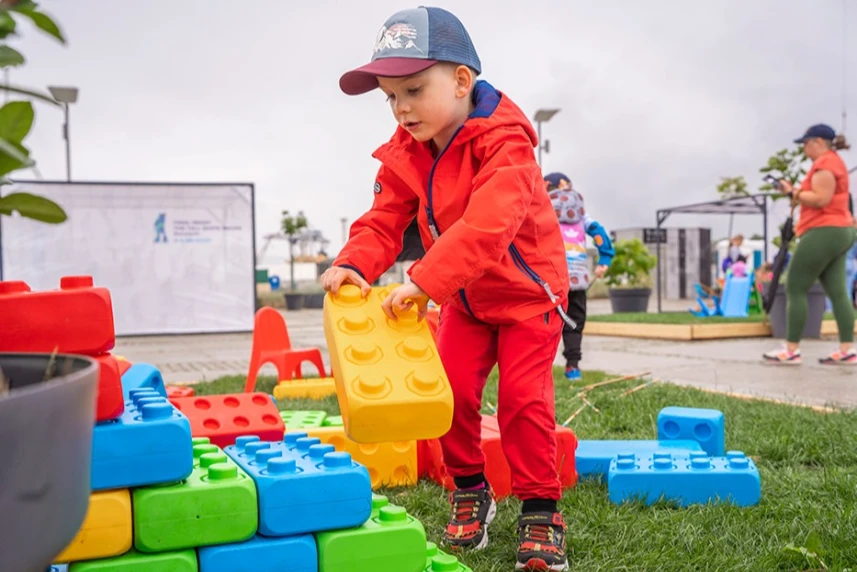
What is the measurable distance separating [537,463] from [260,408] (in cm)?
118

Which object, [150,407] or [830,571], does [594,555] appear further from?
[150,407]

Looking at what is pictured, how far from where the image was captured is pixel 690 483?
2502 mm

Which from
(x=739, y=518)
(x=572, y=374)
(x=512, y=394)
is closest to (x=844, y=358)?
(x=572, y=374)

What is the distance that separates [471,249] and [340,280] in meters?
0.36

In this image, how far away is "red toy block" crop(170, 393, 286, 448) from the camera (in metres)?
2.71

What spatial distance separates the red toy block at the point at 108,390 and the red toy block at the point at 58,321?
0.03m

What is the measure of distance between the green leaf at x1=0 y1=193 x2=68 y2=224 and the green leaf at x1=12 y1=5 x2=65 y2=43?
182mm

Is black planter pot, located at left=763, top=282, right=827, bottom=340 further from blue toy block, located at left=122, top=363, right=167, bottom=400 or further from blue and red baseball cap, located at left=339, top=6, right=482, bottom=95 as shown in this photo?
blue and red baseball cap, located at left=339, top=6, right=482, bottom=95

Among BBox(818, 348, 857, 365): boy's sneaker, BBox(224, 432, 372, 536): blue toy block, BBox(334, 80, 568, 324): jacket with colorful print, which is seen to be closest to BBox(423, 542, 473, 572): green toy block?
BBox(224, 432, 372, 536): blue toy block

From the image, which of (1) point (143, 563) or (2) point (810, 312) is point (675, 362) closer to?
(2) point (810, 312)

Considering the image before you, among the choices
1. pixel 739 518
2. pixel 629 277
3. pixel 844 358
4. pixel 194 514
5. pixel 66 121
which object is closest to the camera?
pixel 194 514

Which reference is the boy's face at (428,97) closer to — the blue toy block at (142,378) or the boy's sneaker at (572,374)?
the blue toy block at (142,378)

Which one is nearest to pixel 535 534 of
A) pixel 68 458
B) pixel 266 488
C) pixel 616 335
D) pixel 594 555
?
pixel 594 555

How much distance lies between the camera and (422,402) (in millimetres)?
1696
